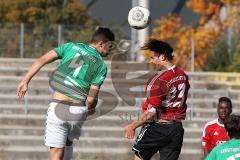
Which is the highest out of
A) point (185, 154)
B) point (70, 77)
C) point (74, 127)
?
point (70, 77)

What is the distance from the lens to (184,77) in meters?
9.49

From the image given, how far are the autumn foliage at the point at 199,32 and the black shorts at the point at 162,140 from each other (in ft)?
37.8

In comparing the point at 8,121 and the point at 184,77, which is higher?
the point at 184,77

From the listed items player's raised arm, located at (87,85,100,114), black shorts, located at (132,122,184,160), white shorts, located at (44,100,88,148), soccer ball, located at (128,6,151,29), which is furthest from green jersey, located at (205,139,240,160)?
soccer ball, located at (128,6,151,29)

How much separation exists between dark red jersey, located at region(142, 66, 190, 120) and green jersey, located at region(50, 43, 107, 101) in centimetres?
70

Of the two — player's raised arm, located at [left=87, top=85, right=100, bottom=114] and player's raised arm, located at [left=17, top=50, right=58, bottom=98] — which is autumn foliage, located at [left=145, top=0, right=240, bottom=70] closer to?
player's raised arm, located at [left=87, top=85, right=100, bottom=114]

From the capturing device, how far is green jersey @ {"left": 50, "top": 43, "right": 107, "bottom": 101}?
29.4ft

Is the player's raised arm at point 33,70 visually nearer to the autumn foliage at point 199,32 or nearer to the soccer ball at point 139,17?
the soccer ball at point 139,17

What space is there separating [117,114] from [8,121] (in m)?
2.29

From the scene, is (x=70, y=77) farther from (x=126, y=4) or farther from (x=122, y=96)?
(x=126, y=4)

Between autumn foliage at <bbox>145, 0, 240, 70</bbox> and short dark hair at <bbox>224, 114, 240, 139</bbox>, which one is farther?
autumn foliage at <bbox>145, 0, 240, 70</bbox>

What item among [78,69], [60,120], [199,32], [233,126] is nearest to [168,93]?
[78,69]

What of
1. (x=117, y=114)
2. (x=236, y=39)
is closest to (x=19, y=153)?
(x=117, y=114)

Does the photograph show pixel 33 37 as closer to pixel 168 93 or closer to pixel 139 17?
pixel 139 17
